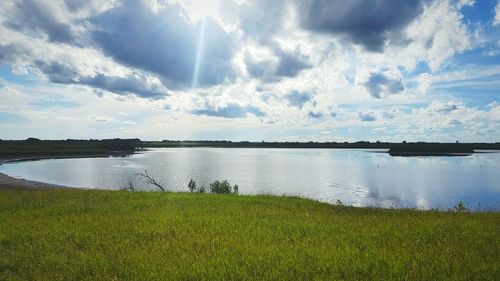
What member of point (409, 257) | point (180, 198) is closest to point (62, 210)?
point (180, 198)

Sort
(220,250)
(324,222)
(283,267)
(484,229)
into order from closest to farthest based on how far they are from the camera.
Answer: (283,267), (220,250), (484,229), (324,222)

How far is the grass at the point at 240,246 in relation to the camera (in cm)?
934

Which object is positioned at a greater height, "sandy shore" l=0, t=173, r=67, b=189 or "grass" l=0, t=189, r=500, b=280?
"grass" l=0, t=189, r=500, b=280

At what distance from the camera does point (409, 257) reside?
10297mm

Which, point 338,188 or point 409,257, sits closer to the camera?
point 409,257

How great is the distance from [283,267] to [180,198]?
56.7ft

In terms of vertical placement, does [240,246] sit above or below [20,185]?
above

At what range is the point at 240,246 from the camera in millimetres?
11680

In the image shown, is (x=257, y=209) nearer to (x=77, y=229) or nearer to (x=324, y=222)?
(x=324, y=222)

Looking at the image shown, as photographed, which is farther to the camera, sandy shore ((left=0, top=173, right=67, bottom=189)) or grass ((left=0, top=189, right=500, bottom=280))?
sandy shore ((left=0, top=173, right=67, bottom=189))

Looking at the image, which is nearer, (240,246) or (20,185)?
(240,246)

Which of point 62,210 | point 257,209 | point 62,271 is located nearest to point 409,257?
point 62,271

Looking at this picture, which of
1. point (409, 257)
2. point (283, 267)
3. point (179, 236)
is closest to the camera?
point (283, 267)

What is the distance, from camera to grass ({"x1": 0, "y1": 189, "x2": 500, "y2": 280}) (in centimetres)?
934
